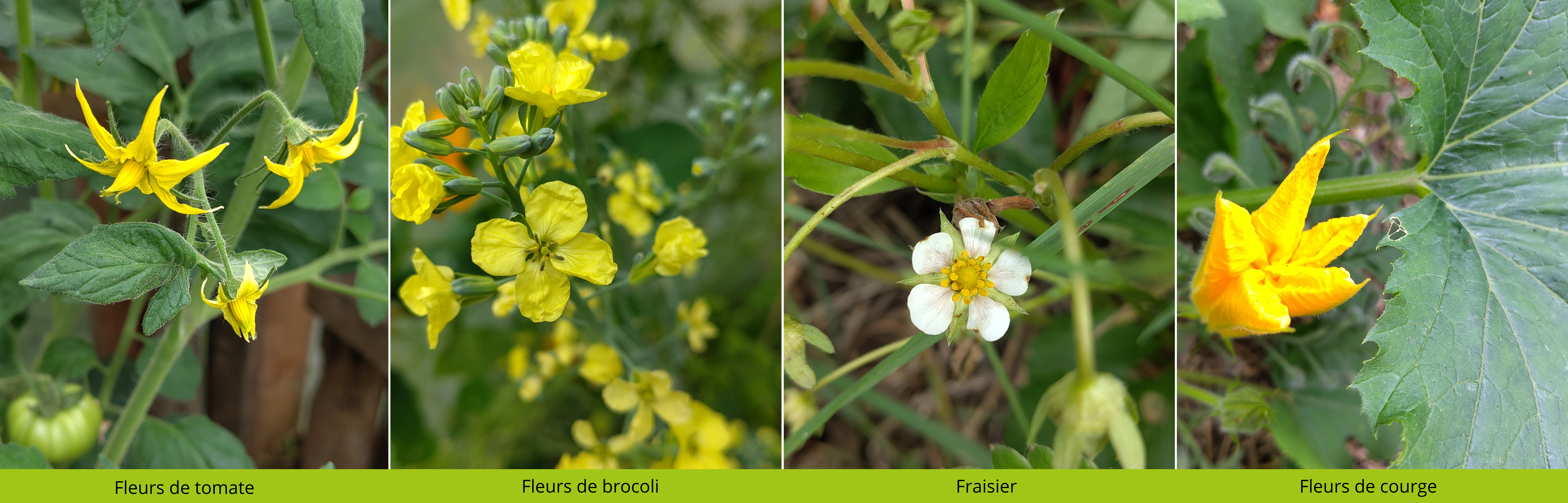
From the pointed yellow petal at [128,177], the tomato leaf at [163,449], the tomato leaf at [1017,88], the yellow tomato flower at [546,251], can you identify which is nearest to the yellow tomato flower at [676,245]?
the yellow tomato flower at [546,251]

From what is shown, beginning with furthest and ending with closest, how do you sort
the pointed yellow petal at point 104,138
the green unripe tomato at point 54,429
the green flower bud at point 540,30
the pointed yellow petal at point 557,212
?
the green unripe tomato at point 54,429 < the green flower bud at point 540,30 < the pointed yellow petal at point 557,212 < the pointed yellow petal at point 104,138

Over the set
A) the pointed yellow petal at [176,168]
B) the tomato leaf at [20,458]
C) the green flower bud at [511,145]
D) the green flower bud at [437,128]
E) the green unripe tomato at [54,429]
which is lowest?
the tomato leaf at [20,458]

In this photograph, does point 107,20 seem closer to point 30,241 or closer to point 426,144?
point 426,144

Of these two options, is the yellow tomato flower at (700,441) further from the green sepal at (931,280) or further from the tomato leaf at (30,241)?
the tomato leaf at (30,241)

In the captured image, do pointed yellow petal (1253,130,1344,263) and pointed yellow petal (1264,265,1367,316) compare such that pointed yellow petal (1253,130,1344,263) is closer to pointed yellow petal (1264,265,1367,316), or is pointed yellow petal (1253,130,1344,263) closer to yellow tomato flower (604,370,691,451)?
pointed yellow petal (1264,265,1367,316)

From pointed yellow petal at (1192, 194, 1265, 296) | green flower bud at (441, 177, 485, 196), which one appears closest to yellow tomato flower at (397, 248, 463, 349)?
green flower bud at (441, 177, 485, 196)

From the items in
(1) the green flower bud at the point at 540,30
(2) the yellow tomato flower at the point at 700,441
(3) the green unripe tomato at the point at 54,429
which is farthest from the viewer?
(2) the yellow tomato flower at the point at 700,441

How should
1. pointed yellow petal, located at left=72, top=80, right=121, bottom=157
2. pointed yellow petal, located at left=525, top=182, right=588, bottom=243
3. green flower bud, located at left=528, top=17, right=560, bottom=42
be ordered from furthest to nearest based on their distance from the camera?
green flower bud, located at left=528, top=17, right=560, bottom=42 → pointed yellow petal, located at left=525, top=182, right=588, bottom=243 → pointed yellow petal, located at left=72, top=80, right=121, bottom=157
